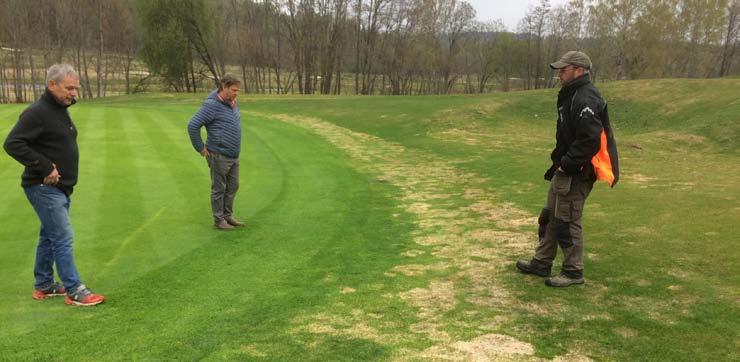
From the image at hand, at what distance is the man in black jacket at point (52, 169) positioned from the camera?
449 centimetres

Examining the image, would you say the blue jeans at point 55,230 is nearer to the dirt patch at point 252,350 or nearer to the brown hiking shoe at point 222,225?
the dirt patch at point 252,350

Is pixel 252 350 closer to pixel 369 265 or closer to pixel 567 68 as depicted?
pixel 369 265

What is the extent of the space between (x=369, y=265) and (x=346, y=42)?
61.5 metres

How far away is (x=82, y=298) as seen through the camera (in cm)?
478

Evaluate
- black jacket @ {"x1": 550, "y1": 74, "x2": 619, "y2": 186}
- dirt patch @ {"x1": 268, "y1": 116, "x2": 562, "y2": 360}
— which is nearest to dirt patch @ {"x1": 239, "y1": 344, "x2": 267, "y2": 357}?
dirt patch @ {"x1": 268, "y1": 116, "x2": 562, "y2": 360}

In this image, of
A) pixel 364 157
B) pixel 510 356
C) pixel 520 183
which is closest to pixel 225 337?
pixel 510 356

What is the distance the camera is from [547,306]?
4.95 m

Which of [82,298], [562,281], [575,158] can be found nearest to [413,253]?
[562,281]

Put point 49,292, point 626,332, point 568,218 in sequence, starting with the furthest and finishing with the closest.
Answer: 1. point 568,218
2. point 49,292
3. point 626,332

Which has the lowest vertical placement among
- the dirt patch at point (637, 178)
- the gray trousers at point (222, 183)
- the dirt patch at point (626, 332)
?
the dirt patch at point (626, 332)

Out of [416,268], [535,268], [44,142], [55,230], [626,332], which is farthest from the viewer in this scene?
[416,268]

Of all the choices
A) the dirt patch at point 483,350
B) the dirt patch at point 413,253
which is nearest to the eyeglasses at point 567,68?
the dirt patch at point 483,350

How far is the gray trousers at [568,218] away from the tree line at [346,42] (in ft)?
176

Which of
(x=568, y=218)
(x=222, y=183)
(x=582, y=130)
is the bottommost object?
(x=222, y=183)
